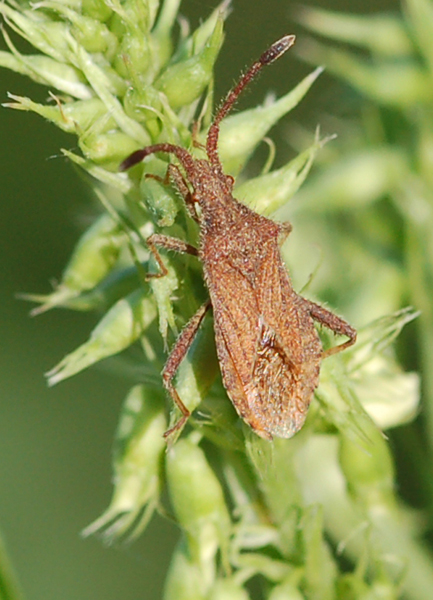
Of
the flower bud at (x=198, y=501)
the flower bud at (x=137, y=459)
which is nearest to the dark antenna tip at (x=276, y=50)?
the flower bud at (x=137, y=459)

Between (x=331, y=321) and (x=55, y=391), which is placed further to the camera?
(x=55, y=391)

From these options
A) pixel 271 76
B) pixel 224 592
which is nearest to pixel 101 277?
pixel 224 592

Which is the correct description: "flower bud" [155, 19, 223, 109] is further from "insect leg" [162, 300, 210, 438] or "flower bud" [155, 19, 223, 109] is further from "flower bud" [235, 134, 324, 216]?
"insect leg" [162, 300, 210, 438]

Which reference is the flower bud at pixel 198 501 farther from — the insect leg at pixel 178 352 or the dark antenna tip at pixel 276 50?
the dark antenna tip at pixel 276 50

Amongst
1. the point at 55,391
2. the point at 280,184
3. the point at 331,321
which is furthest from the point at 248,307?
the point at 55,391

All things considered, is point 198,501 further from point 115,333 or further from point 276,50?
point 276,50

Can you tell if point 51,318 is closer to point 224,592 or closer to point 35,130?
point 35,130

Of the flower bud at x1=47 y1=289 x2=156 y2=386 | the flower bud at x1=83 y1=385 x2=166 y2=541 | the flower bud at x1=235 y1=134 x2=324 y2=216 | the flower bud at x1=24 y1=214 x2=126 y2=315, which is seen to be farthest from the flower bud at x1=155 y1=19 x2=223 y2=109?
the flower bud at x1=83 y1=385 x2=166 y2=541
